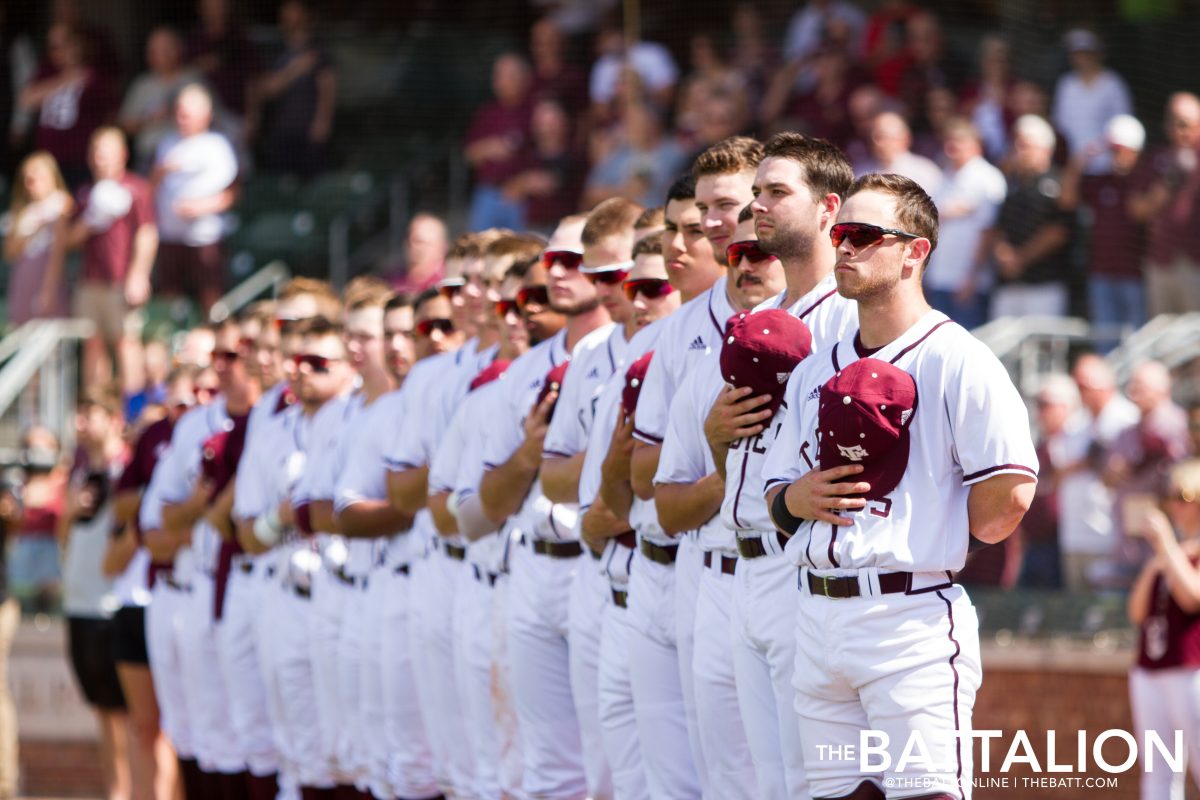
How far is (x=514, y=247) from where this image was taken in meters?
7.39

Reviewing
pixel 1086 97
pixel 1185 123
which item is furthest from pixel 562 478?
pixel 1086 97

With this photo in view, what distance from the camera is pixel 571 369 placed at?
6512mm

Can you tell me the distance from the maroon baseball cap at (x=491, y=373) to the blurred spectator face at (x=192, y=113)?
7.57 metres

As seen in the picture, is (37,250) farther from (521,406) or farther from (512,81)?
(521,406)

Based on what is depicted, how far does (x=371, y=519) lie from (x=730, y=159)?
288 centimetres

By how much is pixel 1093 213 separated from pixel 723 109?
3.13 m

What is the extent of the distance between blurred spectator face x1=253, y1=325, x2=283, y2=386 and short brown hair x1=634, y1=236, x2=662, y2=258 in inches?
149

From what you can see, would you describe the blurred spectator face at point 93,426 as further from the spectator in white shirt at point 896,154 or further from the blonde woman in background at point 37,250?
the spectator in white shirt at point 896,154

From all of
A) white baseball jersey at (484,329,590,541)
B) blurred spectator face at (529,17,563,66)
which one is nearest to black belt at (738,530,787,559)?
white baseball jersey at (484,329,590,541)

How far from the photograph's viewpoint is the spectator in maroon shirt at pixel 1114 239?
35.7 feet

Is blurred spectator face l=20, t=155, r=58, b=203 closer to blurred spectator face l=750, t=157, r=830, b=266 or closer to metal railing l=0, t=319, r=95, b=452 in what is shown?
metal railing l=0, t=319, r=95, b=452

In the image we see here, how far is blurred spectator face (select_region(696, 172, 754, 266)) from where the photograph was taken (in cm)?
554

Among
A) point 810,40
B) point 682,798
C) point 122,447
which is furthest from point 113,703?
point 810,40

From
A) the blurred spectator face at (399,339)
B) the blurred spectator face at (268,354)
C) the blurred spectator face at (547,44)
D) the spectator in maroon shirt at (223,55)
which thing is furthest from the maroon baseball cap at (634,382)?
the spectator in maroon shirt at (223,55)
